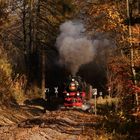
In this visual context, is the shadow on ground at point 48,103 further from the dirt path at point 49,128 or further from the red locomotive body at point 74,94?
the dirt path at point 49,128

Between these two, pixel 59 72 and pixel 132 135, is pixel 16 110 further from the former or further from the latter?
pixel 59 72

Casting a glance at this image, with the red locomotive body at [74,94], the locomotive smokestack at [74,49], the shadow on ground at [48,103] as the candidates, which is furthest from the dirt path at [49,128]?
the locomotive smokestack at [74,49]

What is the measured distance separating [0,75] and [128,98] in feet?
27.6

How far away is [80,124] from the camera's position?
17172 mm

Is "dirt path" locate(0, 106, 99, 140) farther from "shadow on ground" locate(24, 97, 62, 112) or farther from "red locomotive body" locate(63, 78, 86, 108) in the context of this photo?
"shadow on ground" locate(24, 97, 62, 112)

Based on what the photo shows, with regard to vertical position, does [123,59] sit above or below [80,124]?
above

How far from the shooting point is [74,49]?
33344mm

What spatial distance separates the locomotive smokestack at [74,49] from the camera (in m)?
32.5

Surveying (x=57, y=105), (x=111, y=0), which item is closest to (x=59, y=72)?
(x=57, y=105)

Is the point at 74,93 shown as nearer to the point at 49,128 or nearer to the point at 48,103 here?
the point at 48,103

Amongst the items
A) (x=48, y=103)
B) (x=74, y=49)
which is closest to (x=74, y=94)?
(x=48, y=103)

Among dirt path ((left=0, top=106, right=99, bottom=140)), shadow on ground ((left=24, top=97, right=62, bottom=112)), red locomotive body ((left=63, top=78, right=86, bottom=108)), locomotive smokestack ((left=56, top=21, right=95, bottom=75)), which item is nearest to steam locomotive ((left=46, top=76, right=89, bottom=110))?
red locomotive body ((left=63, top=78, right=86, bottom=108))

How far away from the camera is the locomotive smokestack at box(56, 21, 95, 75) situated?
→ 1281 inches

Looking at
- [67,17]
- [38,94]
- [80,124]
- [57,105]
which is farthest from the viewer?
[67,17]
